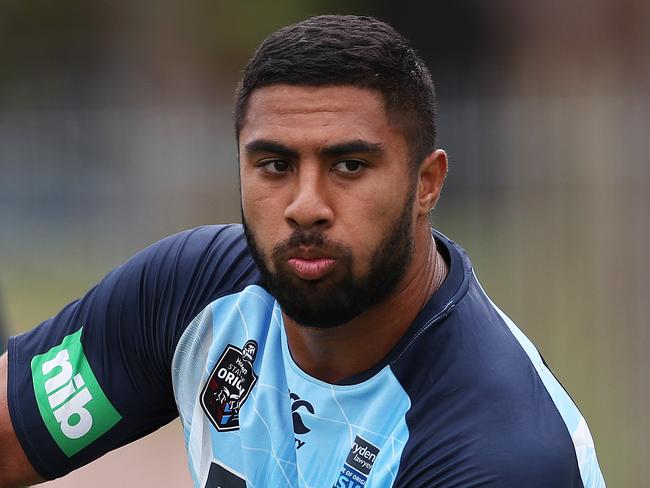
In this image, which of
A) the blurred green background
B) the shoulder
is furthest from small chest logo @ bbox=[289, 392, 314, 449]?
the blurred green background

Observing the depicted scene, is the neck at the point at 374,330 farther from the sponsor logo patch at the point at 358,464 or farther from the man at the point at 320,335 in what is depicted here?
the sponsor logo patch at the point at 358,464

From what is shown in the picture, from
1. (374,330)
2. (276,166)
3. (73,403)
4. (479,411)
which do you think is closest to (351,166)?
(276,166)

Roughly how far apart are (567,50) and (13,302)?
7.58 meters

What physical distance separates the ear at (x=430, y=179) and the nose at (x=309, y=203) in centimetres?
31

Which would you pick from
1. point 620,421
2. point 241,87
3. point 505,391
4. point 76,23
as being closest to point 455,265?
point 505,391

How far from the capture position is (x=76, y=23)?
20.5 meters

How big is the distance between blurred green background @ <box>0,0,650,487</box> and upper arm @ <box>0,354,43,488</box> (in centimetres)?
451

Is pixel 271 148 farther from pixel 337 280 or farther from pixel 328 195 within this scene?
pixel 337 280

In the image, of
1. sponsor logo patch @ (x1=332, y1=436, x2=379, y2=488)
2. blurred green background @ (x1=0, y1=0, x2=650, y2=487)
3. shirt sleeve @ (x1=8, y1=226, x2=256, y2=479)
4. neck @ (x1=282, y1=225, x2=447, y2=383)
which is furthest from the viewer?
blurred green background @ (x1=0, y1=0, x2=650, y2=487)

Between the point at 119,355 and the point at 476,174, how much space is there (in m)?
7.78

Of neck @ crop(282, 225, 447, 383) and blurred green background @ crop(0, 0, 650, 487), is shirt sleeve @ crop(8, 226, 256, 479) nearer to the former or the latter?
neck @ crop(282, 225, 447, 383)

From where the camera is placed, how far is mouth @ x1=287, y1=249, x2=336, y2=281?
3344 millimetres

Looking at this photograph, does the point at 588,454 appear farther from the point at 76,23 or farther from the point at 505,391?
the point at 76,23

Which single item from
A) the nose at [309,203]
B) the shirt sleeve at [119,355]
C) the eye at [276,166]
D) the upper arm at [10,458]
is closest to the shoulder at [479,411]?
the nose at [309,203]
